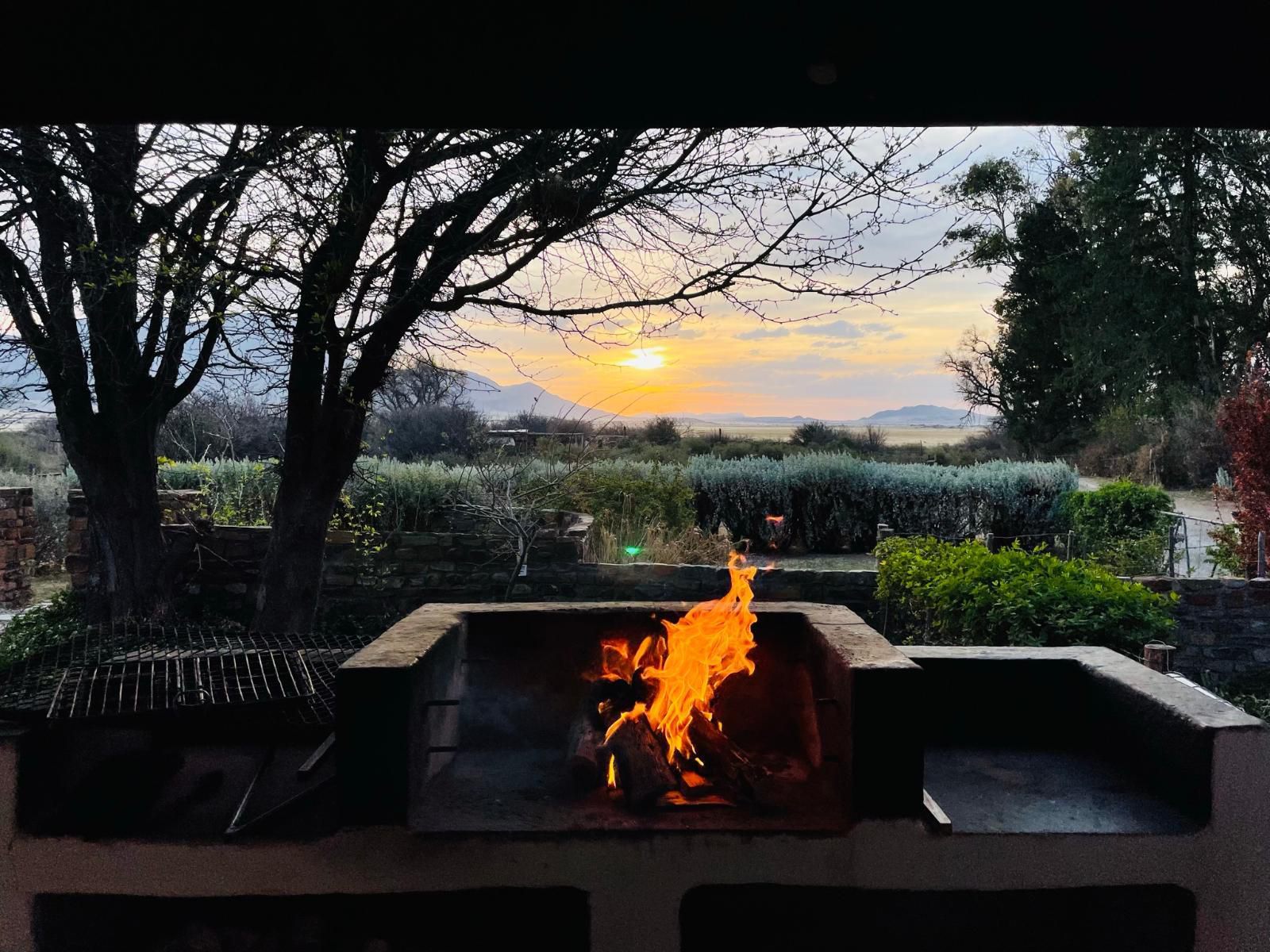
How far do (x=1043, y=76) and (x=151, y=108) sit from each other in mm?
1867

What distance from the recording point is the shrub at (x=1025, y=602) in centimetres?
483

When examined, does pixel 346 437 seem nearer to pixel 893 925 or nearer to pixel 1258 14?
pixel 893 925

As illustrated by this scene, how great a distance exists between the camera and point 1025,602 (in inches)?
199

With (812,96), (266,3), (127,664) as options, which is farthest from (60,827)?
(812,96)

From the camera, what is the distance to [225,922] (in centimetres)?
284

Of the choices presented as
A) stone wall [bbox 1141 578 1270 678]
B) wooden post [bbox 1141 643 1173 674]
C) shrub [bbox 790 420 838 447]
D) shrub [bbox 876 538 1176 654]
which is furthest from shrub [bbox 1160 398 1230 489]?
wooden post [bbox 1141 643 1173 674]

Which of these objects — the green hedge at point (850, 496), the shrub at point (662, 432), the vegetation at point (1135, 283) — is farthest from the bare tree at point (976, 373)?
the green hedge at point (850, 496)

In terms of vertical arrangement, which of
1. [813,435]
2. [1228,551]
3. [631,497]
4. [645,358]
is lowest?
[1228,551]

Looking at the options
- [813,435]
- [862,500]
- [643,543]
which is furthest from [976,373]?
[643,543]

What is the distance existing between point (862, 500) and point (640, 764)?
968 centimetres

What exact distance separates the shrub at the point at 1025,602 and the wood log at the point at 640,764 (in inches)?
107

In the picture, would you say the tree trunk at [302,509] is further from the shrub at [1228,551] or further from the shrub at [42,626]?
the shrub at [1228,551]

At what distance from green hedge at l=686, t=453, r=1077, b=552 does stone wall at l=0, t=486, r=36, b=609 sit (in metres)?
8.27

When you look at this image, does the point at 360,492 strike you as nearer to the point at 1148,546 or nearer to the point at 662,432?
the point at 1148,546
